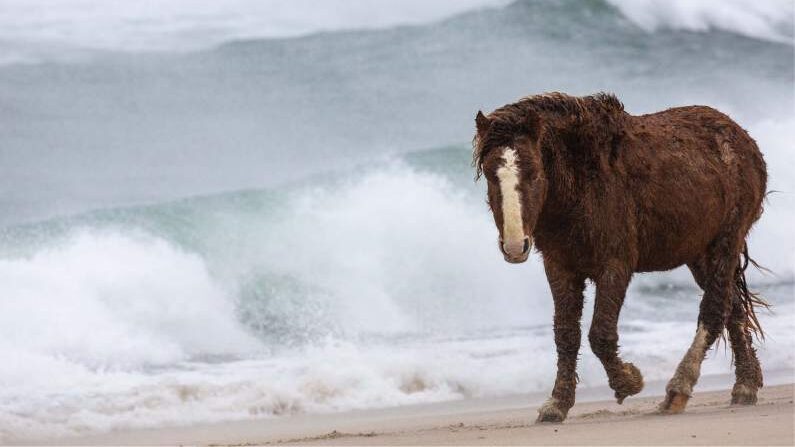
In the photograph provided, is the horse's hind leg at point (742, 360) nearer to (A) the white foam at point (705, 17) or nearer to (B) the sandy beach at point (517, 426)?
(B) the sandy beach at point (517, 426)

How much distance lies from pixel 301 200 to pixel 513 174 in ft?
41.2

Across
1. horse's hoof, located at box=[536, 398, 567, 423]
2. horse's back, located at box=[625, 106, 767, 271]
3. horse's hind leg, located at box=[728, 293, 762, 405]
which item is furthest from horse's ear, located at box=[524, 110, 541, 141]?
horse's hind leg, located at box=[728, 293, 762, 405]

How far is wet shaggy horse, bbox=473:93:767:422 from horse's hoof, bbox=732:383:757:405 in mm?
487

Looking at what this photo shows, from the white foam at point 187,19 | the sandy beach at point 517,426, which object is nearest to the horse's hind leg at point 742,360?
the sandy beach at point 517,426

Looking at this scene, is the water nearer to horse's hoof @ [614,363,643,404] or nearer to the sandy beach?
the sandy beach

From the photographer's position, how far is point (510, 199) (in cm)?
714

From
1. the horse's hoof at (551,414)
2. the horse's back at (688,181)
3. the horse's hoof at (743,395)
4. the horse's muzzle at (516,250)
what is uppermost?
the horse's back at (688,181)

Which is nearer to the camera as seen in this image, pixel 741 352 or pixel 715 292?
pixel 715 292

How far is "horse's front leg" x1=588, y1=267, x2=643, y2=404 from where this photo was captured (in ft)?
25.5

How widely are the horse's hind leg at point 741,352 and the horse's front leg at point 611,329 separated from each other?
4.23 ft

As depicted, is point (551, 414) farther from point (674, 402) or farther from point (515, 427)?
point (674, 402)

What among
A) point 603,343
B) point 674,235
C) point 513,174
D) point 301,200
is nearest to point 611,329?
point 603,343

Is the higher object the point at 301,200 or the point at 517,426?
the point at 301,200

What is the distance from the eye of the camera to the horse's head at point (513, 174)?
7098 mm
